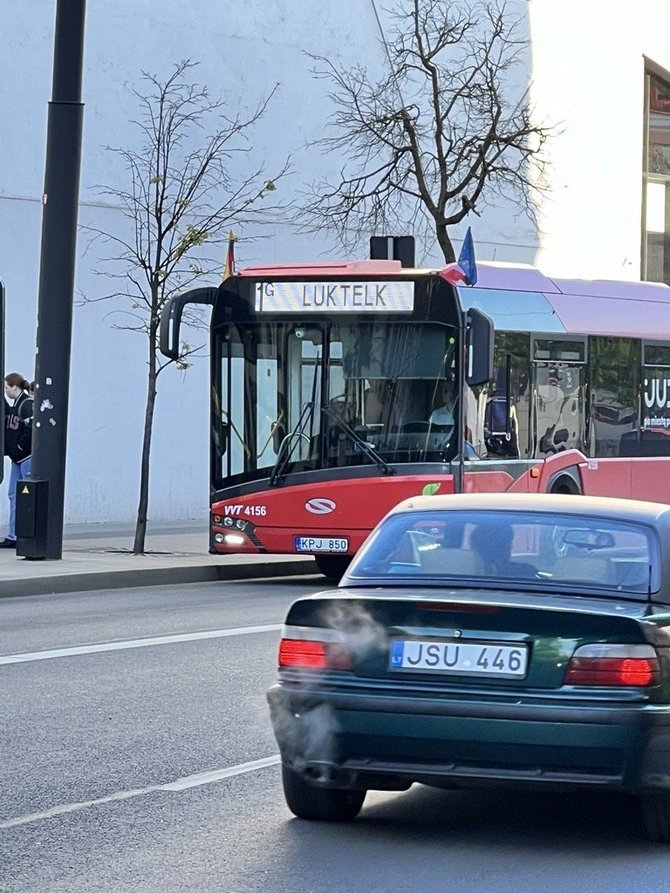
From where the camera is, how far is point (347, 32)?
28.5m

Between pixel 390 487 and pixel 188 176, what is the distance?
10.4m

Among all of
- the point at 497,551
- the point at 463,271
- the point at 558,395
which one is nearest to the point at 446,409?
the point at 463,271

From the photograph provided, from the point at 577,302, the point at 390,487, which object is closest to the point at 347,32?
the point at 577,302

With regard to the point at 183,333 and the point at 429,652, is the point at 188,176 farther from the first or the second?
the point at 429,652

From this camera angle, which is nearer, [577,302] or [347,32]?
[577,302]

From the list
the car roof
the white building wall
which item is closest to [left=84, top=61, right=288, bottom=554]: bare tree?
the white building wall

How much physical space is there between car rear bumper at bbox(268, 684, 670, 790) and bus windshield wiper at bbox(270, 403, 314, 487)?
11011 millimetres

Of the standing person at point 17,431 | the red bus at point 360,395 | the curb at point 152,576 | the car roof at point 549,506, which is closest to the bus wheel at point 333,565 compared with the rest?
the red bus at point 360,395

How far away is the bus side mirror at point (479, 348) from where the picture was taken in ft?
55.2

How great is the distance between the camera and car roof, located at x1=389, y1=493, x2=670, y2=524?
23.6 feet

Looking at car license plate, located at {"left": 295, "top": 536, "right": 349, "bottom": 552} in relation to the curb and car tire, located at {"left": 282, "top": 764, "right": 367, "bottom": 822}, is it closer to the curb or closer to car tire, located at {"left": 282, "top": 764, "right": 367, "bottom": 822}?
the curb

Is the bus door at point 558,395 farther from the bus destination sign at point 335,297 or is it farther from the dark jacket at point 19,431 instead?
the dark jacket at point 19,431

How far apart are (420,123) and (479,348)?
43.7ft

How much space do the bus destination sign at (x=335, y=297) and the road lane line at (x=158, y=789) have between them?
30.9 ft
